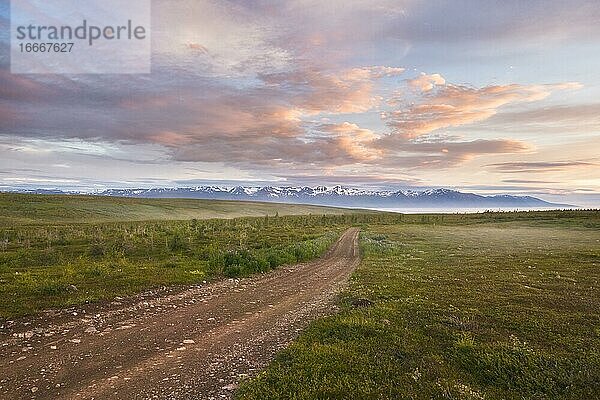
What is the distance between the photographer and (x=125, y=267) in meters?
24.4

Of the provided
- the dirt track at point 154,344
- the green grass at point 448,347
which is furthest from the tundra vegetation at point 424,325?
the dirt track at point 154,344

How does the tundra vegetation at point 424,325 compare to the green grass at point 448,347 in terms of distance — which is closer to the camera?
the green grass at point 448,347

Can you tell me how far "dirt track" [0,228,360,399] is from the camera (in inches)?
331

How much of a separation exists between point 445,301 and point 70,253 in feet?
123

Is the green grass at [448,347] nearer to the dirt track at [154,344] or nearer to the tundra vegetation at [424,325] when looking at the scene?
the tundra vegetation at [424,325]

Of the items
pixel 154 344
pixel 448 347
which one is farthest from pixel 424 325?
pixel 154 344

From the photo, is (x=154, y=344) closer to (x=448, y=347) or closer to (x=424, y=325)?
(x=448, y=347)

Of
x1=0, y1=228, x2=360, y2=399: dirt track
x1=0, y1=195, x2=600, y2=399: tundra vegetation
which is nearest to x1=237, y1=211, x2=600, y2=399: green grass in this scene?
x1=0, y1=195, x2=600, y2=399: tundra vegetation

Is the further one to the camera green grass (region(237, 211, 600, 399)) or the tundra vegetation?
the tundra vegetation

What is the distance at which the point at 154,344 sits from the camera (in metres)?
11.2

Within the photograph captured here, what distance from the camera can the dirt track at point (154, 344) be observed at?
27.6 ft

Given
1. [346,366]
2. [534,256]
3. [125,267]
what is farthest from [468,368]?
[534,256]

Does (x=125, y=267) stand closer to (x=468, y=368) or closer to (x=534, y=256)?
(x=468, y=368)

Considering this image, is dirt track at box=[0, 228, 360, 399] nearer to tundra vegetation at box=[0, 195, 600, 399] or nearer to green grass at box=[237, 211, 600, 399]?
tundra vegetation at box=[0, 195, 600, 399]
